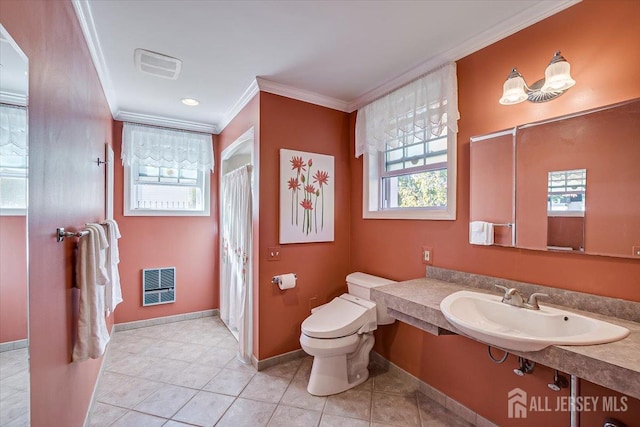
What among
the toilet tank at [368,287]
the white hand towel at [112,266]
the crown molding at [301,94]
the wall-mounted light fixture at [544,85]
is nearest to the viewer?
the wall-mounted light fixture at [544,85]

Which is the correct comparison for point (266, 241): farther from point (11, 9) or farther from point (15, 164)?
point (11, 9)

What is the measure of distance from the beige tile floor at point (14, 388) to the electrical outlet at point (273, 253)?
1620mm

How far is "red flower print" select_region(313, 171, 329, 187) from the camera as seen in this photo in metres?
2.67

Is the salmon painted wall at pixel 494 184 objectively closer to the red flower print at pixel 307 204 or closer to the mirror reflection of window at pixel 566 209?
the mirror reflection of window at pixel 566 209

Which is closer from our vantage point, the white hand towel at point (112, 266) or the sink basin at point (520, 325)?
the sink basin at point (520, 325)

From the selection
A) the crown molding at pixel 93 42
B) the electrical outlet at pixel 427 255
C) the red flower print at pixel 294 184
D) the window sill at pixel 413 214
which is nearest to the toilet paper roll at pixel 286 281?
the red flower print at pixel 294 184

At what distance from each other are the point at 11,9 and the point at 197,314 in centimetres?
341

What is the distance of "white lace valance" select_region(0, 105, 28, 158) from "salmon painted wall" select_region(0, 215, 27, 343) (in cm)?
19

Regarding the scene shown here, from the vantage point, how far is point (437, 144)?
2.21 meters

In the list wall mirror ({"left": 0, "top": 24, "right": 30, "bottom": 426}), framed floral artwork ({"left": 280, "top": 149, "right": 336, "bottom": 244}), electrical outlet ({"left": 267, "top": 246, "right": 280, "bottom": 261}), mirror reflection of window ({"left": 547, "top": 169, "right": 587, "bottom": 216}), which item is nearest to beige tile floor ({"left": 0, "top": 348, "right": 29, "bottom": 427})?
wall mirror ({"left": 0, "top": 24, "right": 30, "bottom": 426})

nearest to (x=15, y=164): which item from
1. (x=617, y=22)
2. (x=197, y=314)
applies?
(x=617, y=22)

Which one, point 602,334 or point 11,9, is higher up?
point 11,9

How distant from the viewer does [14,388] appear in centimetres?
79

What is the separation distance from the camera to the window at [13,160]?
77 cm
